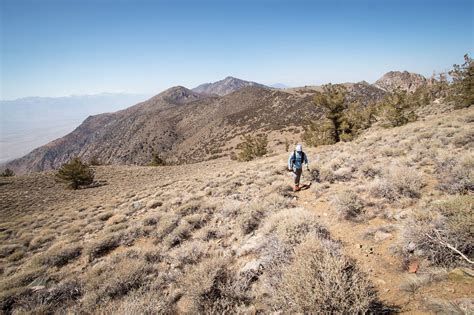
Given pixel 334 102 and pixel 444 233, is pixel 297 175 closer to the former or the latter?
pixel 444 233

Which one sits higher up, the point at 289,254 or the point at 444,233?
the point at 444,233

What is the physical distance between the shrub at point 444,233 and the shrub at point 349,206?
148cm

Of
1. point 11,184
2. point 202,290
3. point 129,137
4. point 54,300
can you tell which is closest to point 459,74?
point 202,290

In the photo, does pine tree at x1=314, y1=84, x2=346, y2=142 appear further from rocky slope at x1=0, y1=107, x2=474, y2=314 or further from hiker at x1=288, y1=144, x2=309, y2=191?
hiker at x1=288, y1=144, x2=309, y2=191

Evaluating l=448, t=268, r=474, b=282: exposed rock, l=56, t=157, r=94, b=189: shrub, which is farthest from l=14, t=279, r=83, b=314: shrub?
l=56, t=157, r=94, b=189: shrub

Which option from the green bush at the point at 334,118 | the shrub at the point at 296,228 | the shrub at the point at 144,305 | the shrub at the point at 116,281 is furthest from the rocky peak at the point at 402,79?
the shrub at the point at 144,305

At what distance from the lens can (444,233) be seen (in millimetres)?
3316

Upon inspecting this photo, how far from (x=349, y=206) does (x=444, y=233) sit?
2.12 meters

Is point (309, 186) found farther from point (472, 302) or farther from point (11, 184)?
point (11, 184)

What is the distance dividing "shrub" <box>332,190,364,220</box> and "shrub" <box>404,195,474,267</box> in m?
1.48

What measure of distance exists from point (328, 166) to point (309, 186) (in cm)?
172

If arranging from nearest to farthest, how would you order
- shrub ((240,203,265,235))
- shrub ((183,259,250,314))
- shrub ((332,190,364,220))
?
shrub ((183,259,250,314)) < shrub ((332,190,364,220)) < shrub ((240,203,265,235))

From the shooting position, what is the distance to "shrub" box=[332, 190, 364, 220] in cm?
534

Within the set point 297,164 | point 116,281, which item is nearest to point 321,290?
point 116,281
